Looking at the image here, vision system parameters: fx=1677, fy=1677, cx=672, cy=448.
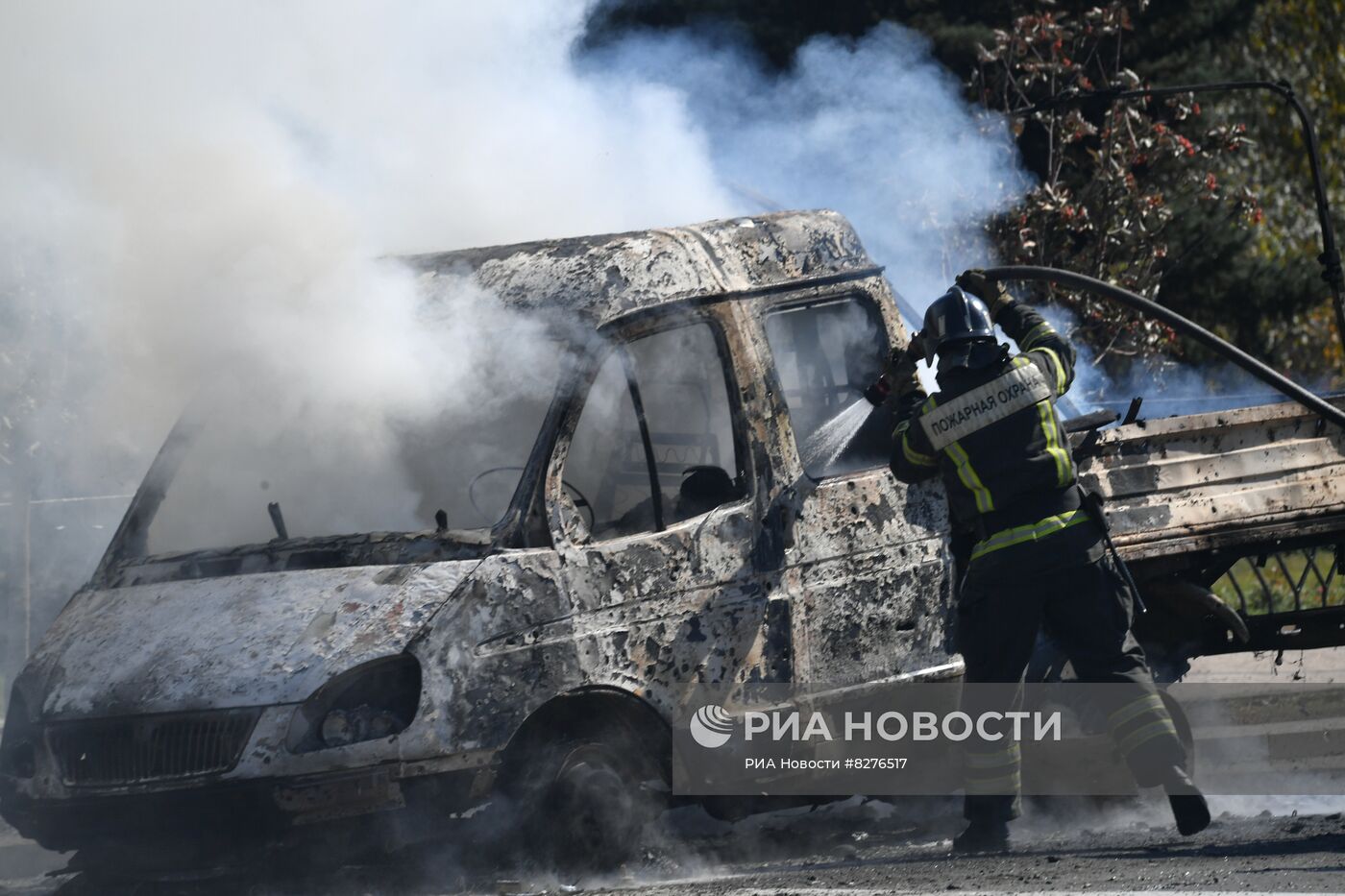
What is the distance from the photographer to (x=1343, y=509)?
22.5 ft

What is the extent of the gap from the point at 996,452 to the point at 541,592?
168 cm

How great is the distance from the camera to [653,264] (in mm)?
5527

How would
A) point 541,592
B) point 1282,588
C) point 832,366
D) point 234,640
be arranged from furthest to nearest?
point 1282,588, point 832,366, point 541,592, point 234,640

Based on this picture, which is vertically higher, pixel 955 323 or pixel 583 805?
pixel 955 323

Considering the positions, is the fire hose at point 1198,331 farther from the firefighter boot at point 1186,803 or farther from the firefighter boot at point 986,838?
the firefighter boot at point 986,838

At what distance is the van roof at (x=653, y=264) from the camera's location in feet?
17.9

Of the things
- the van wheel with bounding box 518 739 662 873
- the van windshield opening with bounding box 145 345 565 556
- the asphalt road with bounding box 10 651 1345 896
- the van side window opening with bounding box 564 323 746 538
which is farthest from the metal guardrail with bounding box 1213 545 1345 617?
the van windshield opening with bounding box 145 345 565 556

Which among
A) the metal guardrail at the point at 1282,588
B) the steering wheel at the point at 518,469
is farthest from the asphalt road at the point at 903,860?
the metal guardrail at the point at 1282,588

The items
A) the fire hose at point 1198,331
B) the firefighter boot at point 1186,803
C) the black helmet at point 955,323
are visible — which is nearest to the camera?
the firefighter boot at point 1186,803

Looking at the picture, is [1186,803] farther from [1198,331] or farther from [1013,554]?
[1198,331]

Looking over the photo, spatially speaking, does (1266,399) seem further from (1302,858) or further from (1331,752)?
(1302,858)

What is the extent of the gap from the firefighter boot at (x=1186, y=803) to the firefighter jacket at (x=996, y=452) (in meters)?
0.91

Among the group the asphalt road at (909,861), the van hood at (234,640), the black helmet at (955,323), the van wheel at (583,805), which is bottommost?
the asphalt road at (909,861)

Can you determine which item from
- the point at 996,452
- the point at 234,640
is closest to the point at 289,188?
the point at 234,640
